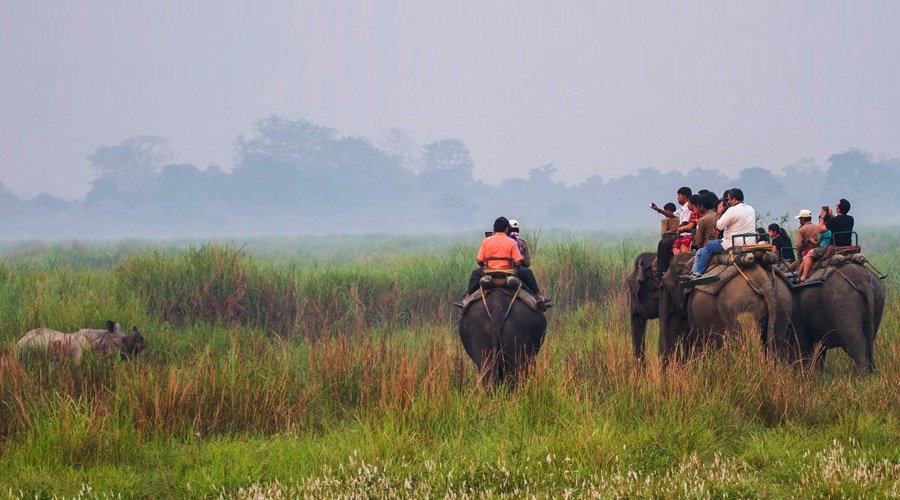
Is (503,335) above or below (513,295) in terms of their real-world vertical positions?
below

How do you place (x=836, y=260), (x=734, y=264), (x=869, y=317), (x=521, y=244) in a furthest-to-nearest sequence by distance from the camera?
(x=521, y=244) → (x=836, y=260) → (x=869, y=317) → (x=734, y=264)

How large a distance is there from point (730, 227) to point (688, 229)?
105 centimetres

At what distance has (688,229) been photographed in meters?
13.0

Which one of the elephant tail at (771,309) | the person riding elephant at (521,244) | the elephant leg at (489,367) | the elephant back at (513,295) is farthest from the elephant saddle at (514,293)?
the elephant tail at (771,309)

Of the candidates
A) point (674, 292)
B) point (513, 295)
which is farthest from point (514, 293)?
point (674, 292)

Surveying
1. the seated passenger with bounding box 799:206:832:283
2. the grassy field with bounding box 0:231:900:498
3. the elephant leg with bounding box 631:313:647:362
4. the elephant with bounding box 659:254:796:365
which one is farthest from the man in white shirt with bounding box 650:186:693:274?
the seated passenger with bounding box 799:206:832:283

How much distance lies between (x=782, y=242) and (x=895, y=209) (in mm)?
139216

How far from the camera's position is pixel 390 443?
839 cm

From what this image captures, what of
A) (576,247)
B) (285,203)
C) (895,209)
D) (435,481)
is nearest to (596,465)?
(435,481)

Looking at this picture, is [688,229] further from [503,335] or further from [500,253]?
[503,335]

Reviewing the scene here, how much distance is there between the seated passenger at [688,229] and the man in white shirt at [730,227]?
0.59 metres

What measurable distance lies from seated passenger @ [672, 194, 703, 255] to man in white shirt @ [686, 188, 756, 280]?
59cm

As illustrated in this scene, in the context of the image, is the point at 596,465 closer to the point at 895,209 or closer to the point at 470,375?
the point at 470,375

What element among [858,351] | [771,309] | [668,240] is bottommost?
[858,351]
